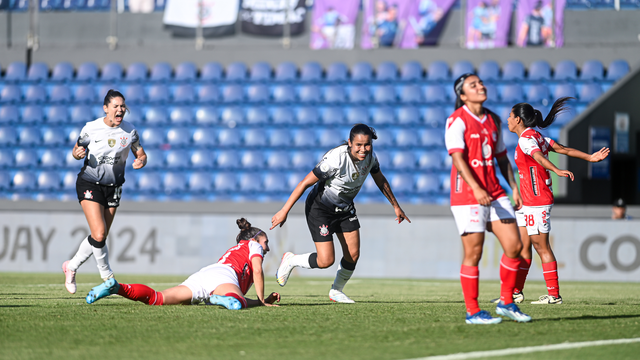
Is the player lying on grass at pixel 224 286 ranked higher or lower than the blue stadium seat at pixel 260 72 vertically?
lower

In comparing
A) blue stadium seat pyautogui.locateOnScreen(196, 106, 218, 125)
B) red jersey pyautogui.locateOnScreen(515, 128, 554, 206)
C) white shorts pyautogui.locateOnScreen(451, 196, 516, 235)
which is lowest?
white shorts pyautogui.locateOnScreen(451, 196, 516, 235)

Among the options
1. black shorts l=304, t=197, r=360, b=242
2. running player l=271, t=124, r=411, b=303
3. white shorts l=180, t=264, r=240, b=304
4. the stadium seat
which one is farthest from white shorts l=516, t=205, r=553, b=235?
the stadium seat

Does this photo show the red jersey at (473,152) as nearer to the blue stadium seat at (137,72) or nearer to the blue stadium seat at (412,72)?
the blue stadium seat at (412,72)

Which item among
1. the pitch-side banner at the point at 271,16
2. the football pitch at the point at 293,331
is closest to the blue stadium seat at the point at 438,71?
the pitch-side banner at the point at 271,16

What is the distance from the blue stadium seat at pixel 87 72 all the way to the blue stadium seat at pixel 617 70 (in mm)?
13168

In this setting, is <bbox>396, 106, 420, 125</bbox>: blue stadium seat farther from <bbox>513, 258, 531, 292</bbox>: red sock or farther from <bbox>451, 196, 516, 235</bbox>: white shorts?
<bbox>451, 196, 516, 235</bbox>: white shorts

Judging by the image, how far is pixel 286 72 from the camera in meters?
17.9

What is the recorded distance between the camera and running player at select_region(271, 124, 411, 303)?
6.78m

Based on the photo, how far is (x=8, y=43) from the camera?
19562 mm

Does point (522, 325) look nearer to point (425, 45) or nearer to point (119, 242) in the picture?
point (119, 242)

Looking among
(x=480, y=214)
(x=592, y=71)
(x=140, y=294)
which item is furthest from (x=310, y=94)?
(x=480, y=214)

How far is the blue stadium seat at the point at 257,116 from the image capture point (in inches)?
679

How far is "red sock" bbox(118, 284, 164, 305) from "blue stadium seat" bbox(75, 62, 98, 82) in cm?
1345

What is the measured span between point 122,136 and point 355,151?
2630 mm
